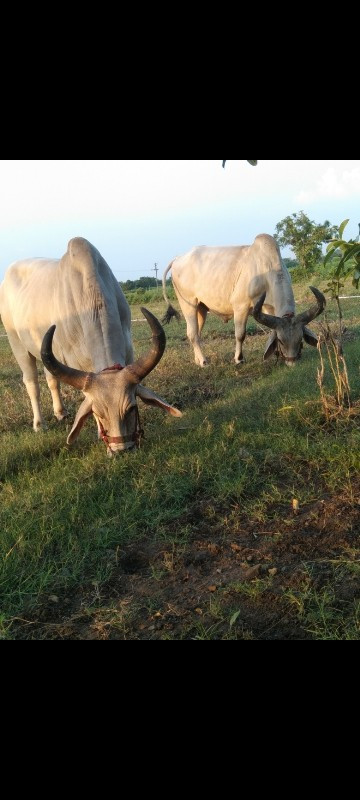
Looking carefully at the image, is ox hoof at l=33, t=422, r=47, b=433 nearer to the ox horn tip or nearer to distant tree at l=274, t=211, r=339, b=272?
the ox horn tip

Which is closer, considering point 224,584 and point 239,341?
point 224,584

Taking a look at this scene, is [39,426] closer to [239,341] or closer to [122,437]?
[122,437]

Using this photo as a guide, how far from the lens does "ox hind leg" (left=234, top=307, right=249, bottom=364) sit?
8.45m

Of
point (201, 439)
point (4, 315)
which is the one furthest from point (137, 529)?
point (4, 315)

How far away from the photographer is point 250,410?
527 centimetres

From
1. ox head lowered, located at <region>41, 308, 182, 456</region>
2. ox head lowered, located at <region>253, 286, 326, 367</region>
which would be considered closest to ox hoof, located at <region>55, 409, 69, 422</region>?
ox head lowered, located at <region>41, 308, 182, 456</region>

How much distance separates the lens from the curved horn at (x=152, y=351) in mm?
4320

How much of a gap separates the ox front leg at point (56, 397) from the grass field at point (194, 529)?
0.98m

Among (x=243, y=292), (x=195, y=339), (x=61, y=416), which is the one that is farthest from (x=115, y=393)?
(x=195, y=339)

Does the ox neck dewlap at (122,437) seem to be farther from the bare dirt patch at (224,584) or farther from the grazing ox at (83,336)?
the bare dirt patch at (224,584)

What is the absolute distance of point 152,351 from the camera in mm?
4406

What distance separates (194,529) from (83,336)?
2490 millimetres

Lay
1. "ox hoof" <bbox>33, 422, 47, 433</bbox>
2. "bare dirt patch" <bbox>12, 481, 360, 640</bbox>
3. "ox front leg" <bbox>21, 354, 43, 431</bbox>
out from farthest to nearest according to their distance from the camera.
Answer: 1. "ox front leg" <bbox>21, 354, 43, 431</bbox>
2. "ox hoof" <bbox>33, 422, 47, 433</bbox>
3. "bare dirt patch" <bbox>12, 481, 360, 640</bbox>
